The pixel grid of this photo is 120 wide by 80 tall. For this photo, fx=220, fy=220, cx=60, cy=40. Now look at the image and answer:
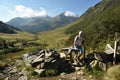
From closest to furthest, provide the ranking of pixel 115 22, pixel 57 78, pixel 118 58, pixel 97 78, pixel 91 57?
pixel 97 78 < pixel 57 78 < pixel 118 58 < pixel 91 57 < pixel 115 22

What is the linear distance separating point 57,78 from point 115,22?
58810mm

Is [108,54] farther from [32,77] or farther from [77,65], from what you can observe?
[32,77]

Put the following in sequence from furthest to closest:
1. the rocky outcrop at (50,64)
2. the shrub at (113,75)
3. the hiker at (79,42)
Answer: the hiker at (79,42) < the rocky outcrop at (50,64) < the shrub at (113,75)

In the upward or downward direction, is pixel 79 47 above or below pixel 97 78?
above

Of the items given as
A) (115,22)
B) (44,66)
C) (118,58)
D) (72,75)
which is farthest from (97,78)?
(115,22)

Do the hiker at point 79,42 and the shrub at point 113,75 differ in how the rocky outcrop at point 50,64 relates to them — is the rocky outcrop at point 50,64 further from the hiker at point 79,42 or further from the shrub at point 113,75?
the shrub at point 113,75

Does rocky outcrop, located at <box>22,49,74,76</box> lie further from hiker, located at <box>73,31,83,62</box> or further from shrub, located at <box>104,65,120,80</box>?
shrub, located at <box>104,65,120,80</box>

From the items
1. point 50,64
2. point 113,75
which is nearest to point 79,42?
point 50,64

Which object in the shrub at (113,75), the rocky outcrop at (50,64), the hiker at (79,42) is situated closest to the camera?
the shrub at (113,75)

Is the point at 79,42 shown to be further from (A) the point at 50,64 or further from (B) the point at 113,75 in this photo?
(B) the point at 113,75

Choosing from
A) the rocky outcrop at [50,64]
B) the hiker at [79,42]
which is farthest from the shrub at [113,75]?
the rocky outcrop at [50,64]

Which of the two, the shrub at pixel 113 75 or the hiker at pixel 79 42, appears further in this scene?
the hiker at pixel 79 42

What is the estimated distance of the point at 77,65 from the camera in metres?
21.0

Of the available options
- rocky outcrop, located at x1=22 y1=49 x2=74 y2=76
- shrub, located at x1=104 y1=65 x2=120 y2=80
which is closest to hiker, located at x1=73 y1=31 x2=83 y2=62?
rocky outcrop, located at x1=22 y1=49 x2=74 y2=76
